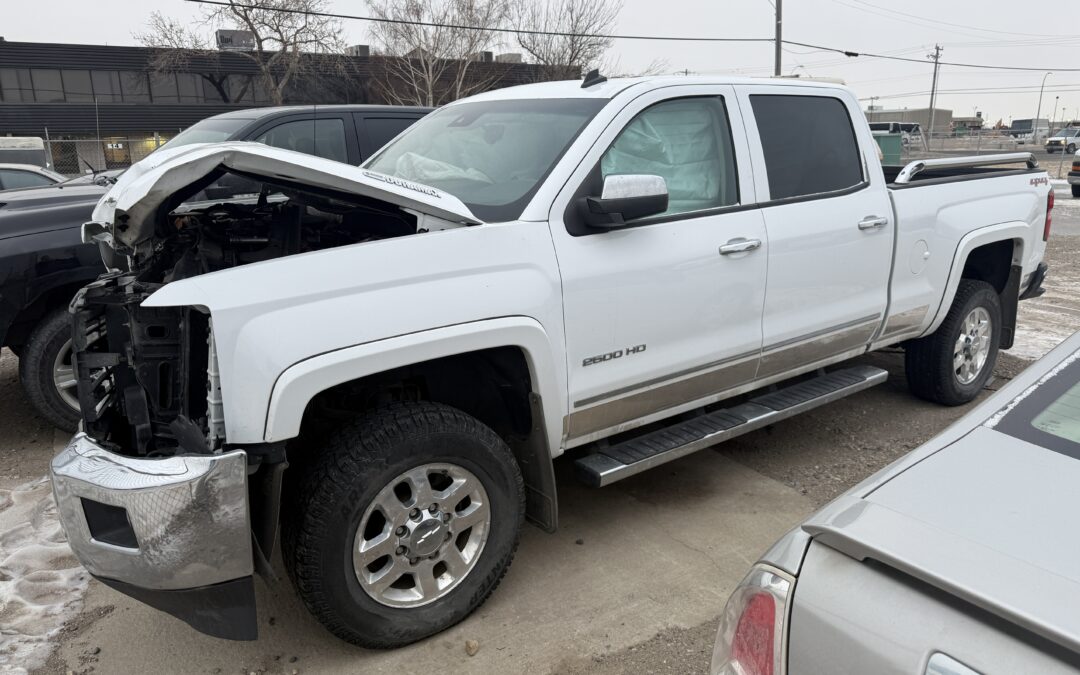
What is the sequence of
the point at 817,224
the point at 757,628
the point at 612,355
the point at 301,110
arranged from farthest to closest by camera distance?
the point at 301,110 < the point at 817,224 < the point at 612,355 < the point at 757,628

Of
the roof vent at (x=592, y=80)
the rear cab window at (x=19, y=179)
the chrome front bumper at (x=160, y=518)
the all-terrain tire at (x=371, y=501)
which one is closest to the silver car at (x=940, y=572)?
the all-terrain tire at (x=371, y=501)

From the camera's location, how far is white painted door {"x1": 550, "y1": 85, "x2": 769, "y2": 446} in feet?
10.4

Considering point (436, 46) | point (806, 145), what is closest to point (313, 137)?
point (806, 145)

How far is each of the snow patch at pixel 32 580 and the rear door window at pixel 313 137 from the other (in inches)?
122

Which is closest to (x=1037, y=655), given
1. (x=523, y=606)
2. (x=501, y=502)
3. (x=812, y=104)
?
(x=501, y=502)

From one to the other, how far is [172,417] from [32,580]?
1.32m

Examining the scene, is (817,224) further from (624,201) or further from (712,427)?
(624,201)

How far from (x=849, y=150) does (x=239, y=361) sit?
3.45 m

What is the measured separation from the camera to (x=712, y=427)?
12.3 feet

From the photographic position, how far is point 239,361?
2418mm

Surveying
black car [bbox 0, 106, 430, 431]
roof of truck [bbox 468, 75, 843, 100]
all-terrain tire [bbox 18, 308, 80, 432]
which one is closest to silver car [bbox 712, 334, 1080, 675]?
roof of truck [bbox 468, 75, 843, 100]

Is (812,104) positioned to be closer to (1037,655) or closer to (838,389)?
(838,389)

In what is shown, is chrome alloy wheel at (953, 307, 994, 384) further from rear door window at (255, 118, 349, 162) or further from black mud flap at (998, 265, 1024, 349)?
rear door window at (255, 118, 349, 162)

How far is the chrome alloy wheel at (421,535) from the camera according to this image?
277 centimetres
